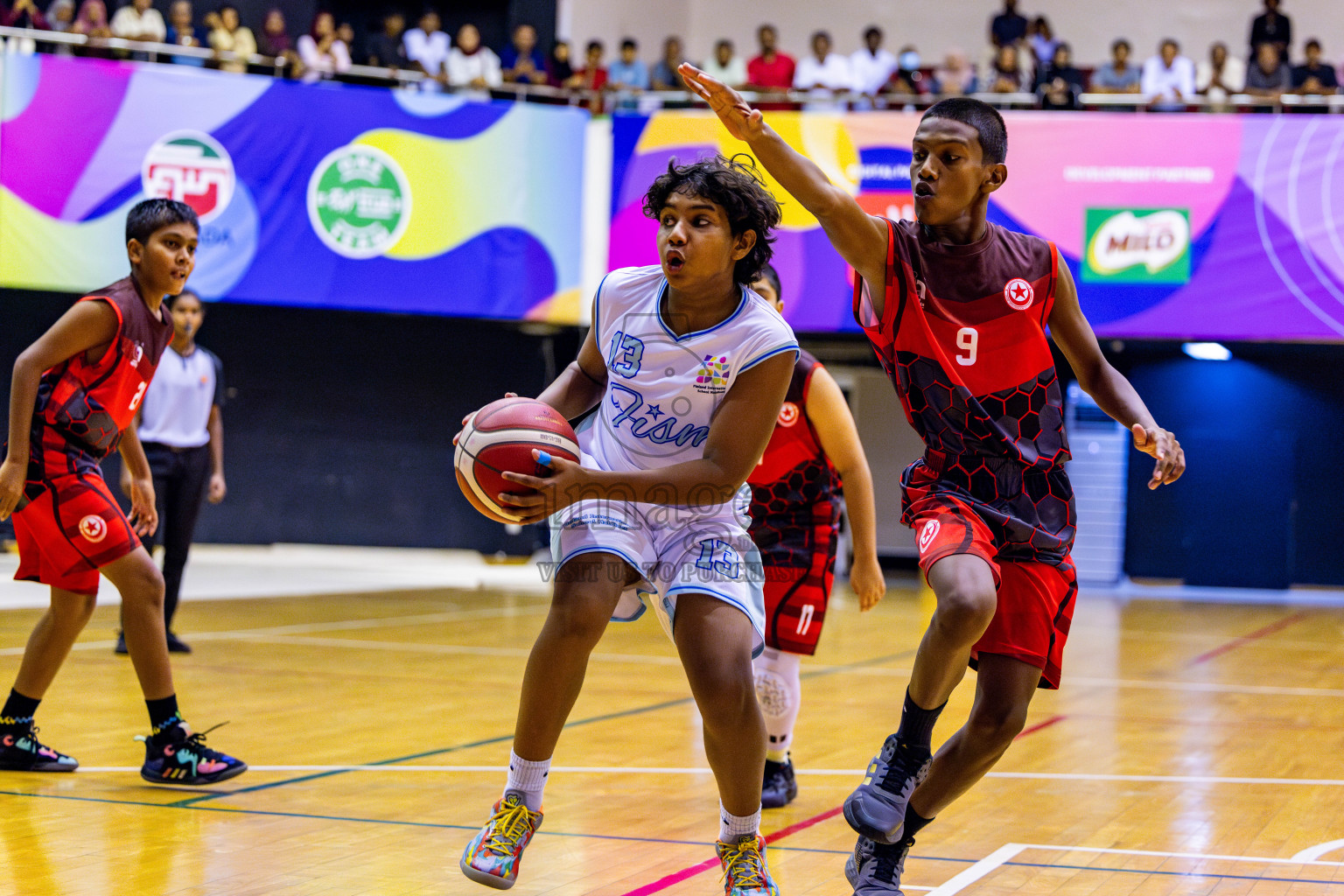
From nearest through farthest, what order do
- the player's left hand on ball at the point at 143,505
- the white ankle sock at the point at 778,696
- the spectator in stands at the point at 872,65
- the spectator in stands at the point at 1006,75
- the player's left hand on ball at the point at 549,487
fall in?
the player's left hand on ball at the point at 549,487 < the white ankle sock at the point at 778,696 < the player's left hand on ball at the point at 143,505 < the spectator in stands at the point at 1006,75 < the spectator in stands at the point at 872,65

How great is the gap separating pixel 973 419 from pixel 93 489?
Result: 2925 millimetres

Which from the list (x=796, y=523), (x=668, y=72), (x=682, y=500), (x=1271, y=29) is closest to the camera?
(x=682, y=500)

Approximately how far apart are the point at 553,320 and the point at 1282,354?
353 inches

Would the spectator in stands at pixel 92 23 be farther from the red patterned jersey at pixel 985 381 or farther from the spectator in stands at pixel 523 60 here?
the red patterned jersey at pixel 985 381

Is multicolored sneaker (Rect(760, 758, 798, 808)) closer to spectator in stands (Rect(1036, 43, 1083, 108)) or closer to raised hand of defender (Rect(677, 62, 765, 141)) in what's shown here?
raised hand of defender (Rect(677, 62, 765, 141))

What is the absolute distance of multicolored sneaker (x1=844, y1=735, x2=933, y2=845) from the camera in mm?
3172

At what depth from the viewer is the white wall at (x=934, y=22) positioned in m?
18.3

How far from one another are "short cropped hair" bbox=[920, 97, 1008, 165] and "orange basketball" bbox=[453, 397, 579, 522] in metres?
1.21

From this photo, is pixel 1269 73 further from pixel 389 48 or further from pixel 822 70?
pixel 389 48

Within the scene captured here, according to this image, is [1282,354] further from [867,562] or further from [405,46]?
[867,562]

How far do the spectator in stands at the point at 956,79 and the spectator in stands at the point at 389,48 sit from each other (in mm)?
5921

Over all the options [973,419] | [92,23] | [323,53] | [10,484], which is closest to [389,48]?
[323,53]

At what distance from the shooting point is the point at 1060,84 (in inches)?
590

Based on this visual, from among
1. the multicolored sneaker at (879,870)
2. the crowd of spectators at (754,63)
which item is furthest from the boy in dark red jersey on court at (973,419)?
the crowd of spectators at (754,63)
